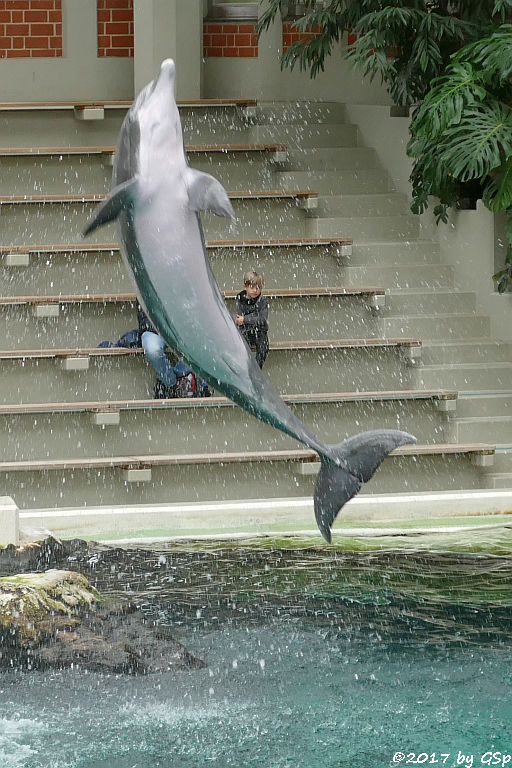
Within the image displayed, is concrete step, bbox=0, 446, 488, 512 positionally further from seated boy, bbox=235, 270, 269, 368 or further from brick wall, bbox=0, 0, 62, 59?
brick wall, bbox=0, 0, 62, 59

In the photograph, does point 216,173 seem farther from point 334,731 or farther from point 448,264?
point 334,731

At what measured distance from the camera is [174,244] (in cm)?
357

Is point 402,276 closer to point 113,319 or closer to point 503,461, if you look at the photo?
point 503,461

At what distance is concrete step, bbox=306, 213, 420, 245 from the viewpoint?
9469 mm

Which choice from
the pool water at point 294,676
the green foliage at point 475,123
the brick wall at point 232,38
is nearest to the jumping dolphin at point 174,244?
the pool water at point 294,676

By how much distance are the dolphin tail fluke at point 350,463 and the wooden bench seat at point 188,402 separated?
324cm

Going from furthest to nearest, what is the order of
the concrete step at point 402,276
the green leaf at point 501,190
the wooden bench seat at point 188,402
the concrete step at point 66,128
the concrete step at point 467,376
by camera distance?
the concrete step at point 66,128 → the concrete step at point 402,276 → the concrete step at point 467,376 → the green leaf at point 501,190 → the wooden bench seat at point 188,402

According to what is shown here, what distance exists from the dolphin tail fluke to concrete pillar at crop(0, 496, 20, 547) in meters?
1.77

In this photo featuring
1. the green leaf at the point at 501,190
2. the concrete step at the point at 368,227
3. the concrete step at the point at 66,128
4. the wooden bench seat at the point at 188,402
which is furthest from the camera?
the concrete step at the point at 66,128

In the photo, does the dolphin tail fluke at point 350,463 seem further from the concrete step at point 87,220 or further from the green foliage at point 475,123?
the concrete step at point 87,220

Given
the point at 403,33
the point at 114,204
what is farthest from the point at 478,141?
the point at 114,204

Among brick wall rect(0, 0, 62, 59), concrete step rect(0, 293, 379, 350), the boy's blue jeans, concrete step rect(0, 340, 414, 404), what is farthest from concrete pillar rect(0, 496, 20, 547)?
brick wall rect(0, 0, 62, 59)

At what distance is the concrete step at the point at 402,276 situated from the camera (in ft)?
30.0

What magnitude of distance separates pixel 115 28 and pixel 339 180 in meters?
2.42
